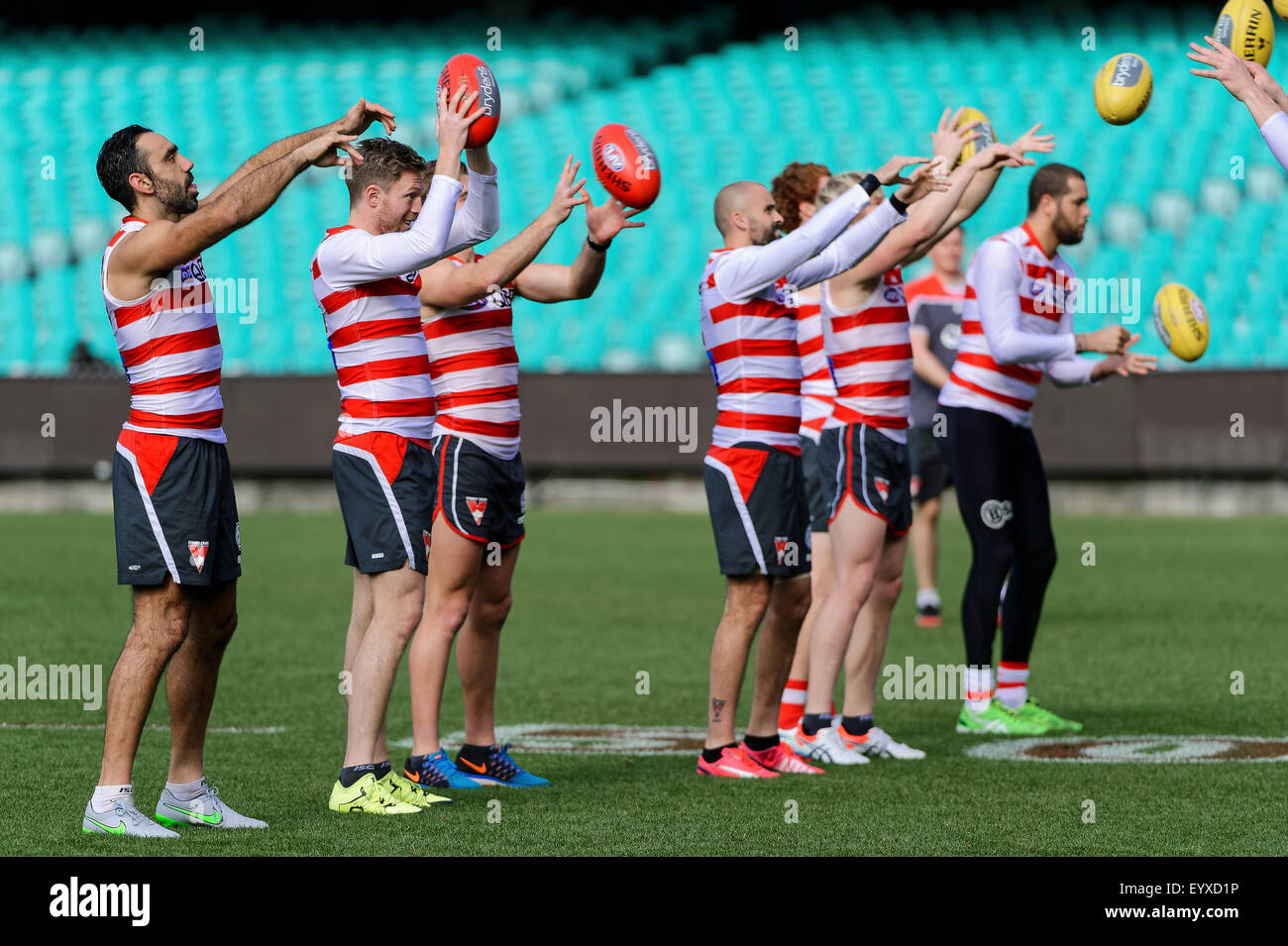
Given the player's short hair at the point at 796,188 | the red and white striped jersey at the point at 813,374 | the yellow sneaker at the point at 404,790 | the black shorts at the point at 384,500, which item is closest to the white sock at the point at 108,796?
the yellow sneaker at the point at 404,790

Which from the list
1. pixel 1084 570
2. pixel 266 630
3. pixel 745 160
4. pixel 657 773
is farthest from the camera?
pixel 745 160

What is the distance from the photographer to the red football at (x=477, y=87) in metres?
5.47

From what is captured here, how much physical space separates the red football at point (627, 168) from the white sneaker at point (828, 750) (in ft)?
7.23

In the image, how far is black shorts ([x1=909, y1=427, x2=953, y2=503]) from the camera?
11.0 meters

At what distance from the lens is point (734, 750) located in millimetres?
6309

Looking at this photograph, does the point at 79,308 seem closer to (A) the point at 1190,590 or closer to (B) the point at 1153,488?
(B) the point at 1153,488

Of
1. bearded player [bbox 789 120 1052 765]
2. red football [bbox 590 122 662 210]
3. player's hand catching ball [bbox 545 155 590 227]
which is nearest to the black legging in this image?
bearded player [bbox 789 120 1052 765]

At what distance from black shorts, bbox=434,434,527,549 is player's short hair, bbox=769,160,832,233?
169 centimetres

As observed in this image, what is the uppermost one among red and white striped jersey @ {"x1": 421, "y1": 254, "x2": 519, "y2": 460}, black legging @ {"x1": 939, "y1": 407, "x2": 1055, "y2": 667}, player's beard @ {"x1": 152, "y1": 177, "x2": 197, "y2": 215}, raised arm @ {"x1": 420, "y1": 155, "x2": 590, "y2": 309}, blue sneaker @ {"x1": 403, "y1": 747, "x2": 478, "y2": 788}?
player's beard @ {"x1": 152, "y1": 177, "x2": 197, "y2": 215}

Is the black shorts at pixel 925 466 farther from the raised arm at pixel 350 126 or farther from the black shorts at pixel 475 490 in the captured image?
the raised arm at pixel 350 126

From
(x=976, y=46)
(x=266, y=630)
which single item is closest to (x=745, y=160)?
(x=976, y=46)

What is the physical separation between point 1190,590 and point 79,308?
1538cm

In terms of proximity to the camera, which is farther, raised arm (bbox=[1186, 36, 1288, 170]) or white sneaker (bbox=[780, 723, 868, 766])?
white sneaker (bbox=[780, 723, 868, 766])

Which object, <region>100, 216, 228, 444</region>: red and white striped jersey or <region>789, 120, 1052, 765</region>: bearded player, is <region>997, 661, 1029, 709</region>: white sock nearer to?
<region>789, 120, 1052, 765</region>: bearded player
